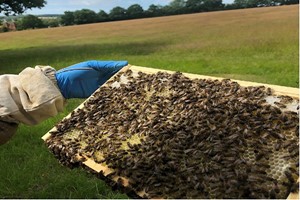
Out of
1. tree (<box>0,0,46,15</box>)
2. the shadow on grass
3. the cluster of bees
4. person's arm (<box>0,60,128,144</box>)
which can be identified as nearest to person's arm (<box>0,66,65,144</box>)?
person's arm (<box>0,60,128,144</box>)

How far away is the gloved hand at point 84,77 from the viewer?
461 centimetres

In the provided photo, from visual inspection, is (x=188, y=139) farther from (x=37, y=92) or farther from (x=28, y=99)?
(x=28, y=99)

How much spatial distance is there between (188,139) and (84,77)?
198 cm

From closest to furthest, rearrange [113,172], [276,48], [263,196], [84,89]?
1. [263,196]
2. [113,172]
3. [84,89]
4. [276,48]

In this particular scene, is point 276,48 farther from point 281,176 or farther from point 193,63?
point 281,176

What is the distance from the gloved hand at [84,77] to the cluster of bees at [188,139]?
39 centimetres

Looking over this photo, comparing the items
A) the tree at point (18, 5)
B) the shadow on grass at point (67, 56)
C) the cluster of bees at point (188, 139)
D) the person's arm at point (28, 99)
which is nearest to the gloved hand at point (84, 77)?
the person's arm at point (28, 99)

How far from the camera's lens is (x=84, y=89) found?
15.9 feet

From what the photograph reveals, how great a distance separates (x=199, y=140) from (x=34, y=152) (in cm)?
384

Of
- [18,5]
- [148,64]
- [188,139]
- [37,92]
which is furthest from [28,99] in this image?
[18,5]

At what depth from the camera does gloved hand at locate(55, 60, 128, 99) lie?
461cm

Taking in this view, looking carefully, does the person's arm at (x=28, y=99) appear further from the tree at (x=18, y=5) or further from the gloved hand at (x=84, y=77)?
the tree at (x=18, y=5)

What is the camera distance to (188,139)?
3.32 metres

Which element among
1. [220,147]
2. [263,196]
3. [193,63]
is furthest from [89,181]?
[193,63]
